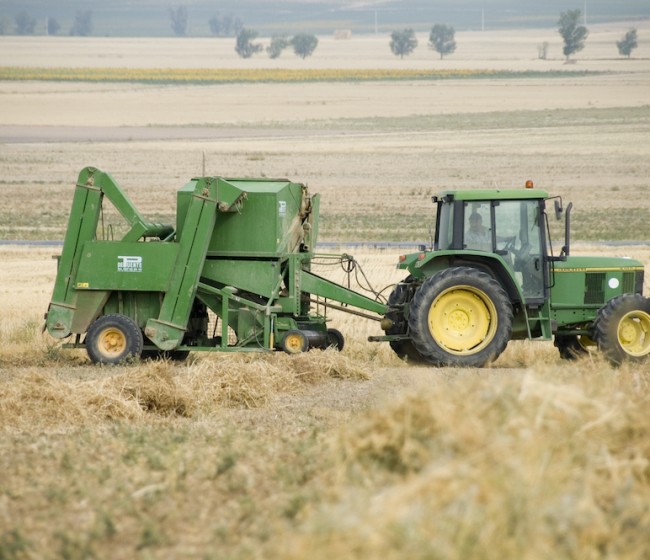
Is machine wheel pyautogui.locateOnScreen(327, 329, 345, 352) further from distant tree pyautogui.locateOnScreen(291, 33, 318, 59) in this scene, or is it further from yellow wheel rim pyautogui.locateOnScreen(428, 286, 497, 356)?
distant tree pyautogui.locateOnScreen(291, 33, 318, 59)

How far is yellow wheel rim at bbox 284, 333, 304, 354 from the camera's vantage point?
47.0ft

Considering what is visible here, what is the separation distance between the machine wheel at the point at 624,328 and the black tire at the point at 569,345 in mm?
789

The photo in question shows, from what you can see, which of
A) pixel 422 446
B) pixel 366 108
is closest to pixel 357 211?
pixel 422 446

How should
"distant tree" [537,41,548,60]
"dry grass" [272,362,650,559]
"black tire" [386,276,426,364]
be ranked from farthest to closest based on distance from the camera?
1. "distant tree" [537,41,548,60]
2. "black tire" [386,276,426,364]
3. "dry grass" [272,362,650,559]

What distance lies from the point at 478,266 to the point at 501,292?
1.88ft

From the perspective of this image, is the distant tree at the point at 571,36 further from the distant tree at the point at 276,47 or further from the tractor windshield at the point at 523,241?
the tractor windshield at the point at 523,241

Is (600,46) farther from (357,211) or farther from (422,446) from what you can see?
(422,446)

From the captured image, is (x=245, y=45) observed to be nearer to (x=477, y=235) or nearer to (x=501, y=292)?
(x=477, y=235)

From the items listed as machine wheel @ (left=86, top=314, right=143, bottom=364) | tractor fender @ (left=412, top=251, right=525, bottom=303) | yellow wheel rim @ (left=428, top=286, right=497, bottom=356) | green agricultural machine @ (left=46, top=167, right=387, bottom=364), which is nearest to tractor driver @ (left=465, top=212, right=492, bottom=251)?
tractor fender @ (left=412, top=251, right=525, bottom=303)

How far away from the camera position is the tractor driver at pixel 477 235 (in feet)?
47.0

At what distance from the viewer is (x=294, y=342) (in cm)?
1437

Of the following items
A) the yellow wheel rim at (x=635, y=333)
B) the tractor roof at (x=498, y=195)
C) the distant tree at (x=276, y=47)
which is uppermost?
the distant tree at (x=276, y=47)

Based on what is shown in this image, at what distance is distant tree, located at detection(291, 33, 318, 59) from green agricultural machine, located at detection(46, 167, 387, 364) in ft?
467

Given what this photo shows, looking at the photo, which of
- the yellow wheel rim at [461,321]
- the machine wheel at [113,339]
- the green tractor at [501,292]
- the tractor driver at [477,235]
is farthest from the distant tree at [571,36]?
the machine wheel at [113,339]
